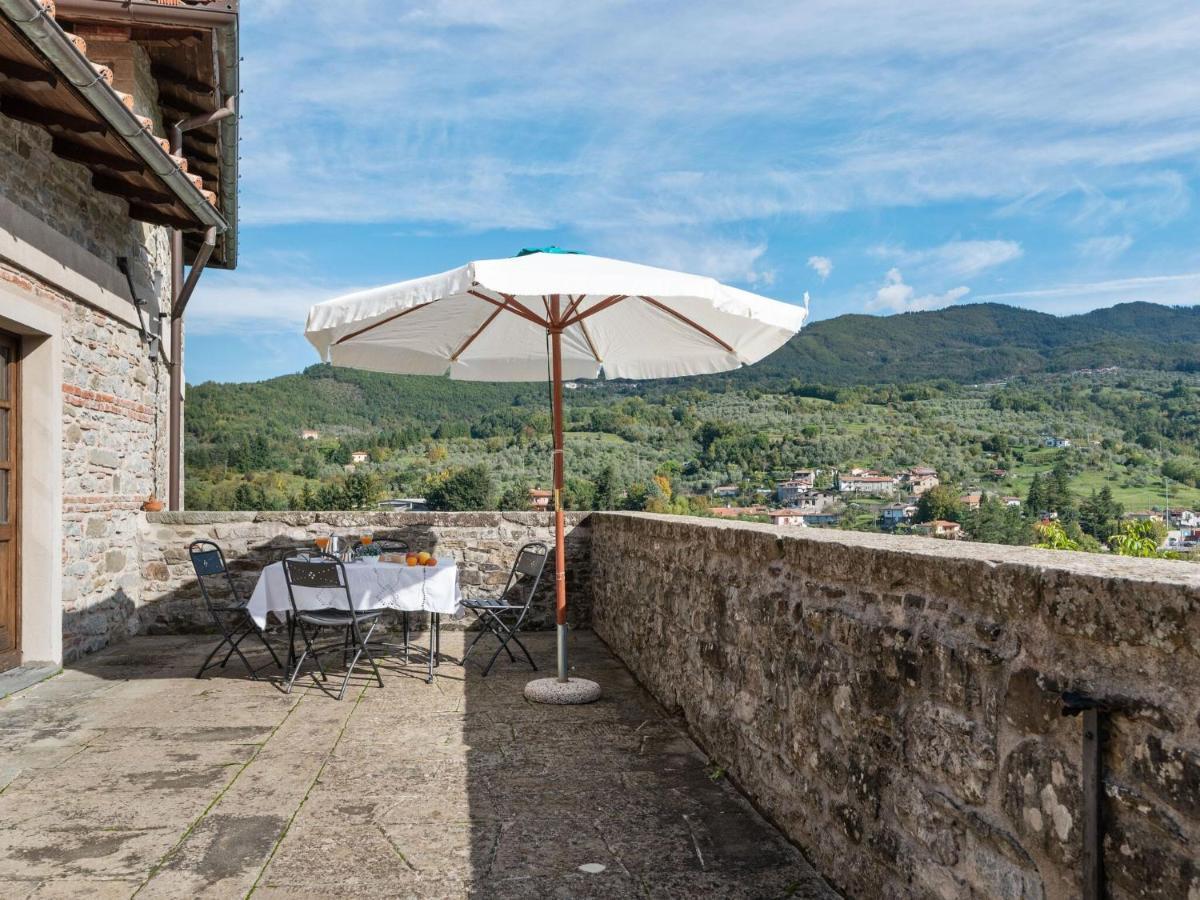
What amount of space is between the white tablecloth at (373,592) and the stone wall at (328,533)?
6.53 ft

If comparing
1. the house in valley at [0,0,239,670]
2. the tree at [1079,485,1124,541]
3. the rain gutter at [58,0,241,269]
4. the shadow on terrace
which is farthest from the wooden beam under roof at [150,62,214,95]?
the tree at [1079,485,1124,541]

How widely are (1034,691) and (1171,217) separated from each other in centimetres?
14581

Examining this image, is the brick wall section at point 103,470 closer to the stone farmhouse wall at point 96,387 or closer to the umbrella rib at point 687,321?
the stone farmhouse wall at point 96,387

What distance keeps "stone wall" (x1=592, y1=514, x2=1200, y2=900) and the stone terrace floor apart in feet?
1.17

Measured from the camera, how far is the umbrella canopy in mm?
4051

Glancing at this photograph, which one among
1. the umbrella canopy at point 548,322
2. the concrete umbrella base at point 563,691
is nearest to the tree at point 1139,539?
the umbrella canopy at point 548,322

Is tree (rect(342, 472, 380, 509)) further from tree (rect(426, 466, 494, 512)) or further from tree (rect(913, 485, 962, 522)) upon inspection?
tree (rect(913, 485, 962, 522))

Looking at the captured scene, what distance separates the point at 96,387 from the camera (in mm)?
6363

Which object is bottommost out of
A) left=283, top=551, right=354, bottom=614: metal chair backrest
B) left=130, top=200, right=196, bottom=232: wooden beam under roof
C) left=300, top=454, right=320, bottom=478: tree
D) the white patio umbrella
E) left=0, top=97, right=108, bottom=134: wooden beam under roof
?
left=283, top=551, right=354, bottom=614: metal chair backrest

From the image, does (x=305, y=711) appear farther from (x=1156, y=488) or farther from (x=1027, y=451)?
(x=1027, y=451)

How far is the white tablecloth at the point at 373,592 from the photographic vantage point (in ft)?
17.7

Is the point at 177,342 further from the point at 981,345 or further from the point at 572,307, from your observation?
the point at 981,345

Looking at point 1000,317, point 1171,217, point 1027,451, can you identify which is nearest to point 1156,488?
point 1027,451

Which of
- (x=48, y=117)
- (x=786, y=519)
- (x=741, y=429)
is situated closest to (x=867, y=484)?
(x=741, y=429)
